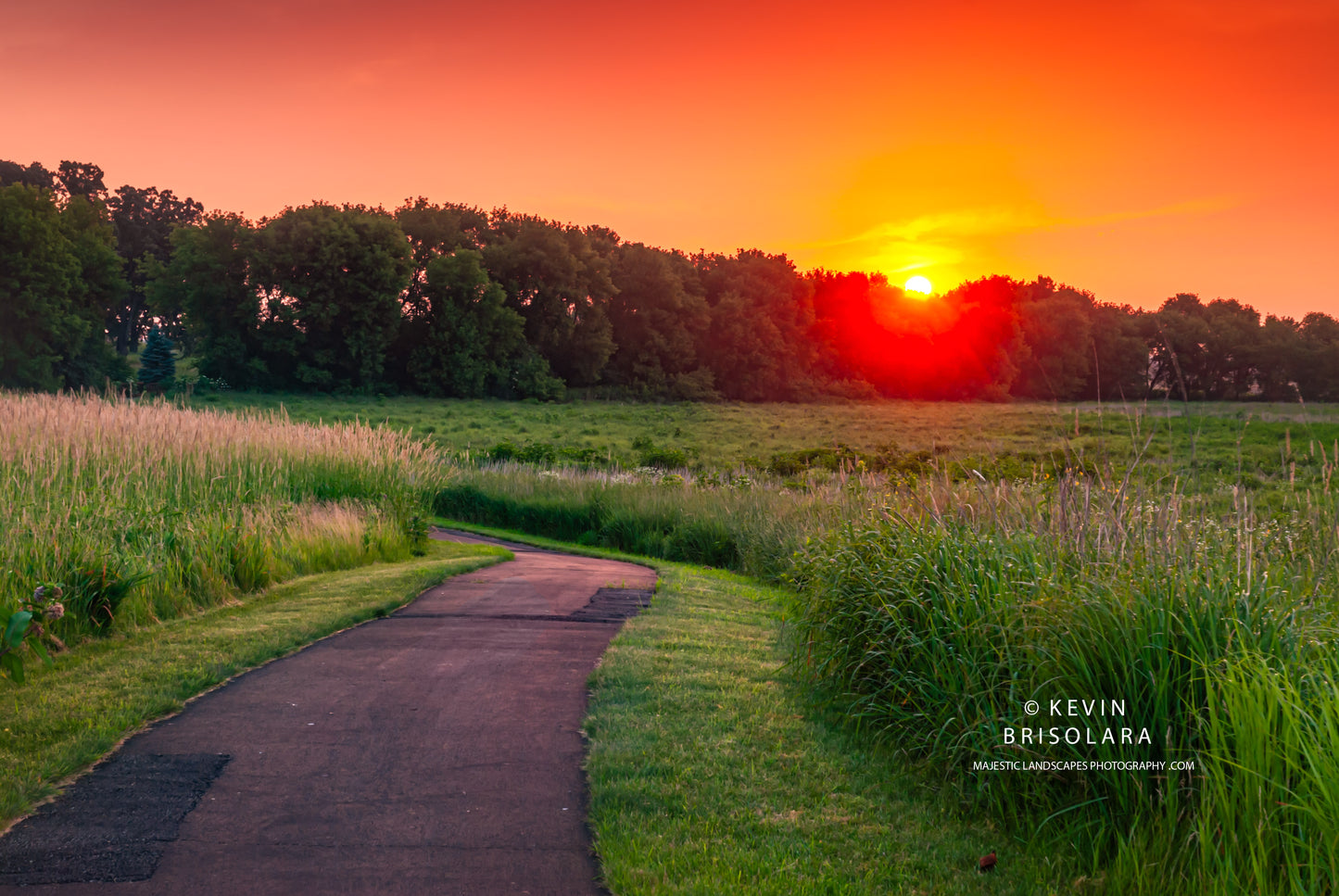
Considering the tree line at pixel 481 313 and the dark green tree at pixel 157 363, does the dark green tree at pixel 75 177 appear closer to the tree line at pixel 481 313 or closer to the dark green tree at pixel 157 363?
the tree line at pixel 481 313

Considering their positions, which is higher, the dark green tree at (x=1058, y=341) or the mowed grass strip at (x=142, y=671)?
the dark green tree at (x=1058, y=341)

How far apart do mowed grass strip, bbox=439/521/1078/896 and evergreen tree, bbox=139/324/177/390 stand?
170 feet

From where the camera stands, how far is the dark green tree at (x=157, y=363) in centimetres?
5091

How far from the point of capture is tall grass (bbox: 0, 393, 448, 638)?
7.98 m

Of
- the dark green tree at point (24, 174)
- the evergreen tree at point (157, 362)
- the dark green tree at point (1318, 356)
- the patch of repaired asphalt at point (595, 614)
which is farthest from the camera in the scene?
the dark green tree at point (24, 174)

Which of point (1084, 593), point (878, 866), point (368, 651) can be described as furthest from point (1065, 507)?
point (368, 651)

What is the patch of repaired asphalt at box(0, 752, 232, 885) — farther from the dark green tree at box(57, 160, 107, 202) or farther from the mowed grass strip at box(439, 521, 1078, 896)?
the dark green tree at box(57, 160, 107, 202)

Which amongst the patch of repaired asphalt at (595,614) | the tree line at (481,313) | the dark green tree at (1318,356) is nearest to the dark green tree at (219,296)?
the tree line at (481,313)

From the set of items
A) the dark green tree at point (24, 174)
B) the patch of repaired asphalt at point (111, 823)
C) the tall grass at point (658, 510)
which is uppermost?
the dark green tree at point (24, 174)

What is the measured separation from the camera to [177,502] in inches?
448

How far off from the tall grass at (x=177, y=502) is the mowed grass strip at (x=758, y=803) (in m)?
4.53

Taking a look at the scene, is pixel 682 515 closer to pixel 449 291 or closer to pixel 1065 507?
pixel 1065 507

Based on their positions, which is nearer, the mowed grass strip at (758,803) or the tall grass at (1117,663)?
the tall grass at (1117,663)

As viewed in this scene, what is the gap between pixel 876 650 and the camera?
235 inches
